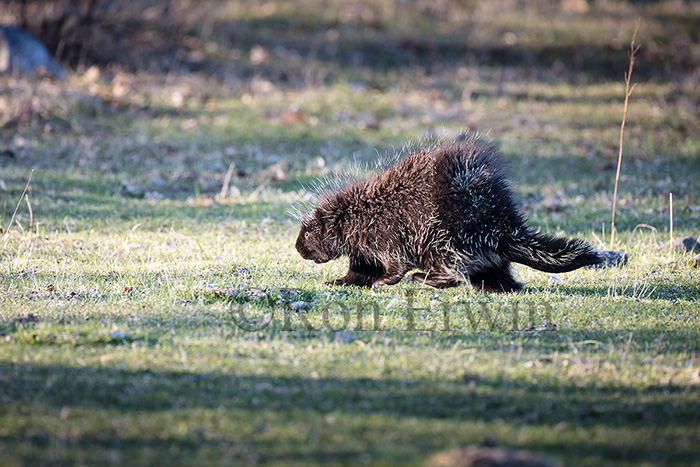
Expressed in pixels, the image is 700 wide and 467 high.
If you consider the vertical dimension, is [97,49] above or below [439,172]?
above

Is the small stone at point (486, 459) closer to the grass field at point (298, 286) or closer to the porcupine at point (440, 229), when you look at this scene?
the grass field at point (298, 286)

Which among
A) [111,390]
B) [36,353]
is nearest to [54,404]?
[111,390]

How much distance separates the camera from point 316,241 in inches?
294

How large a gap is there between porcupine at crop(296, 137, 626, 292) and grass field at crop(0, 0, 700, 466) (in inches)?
12.7

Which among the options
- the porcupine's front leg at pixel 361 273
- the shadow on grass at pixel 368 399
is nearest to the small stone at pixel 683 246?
the porcupine's front leg at pixel 361 273

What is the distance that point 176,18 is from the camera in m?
18.6

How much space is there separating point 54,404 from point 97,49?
1499 cm

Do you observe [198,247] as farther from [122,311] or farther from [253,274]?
[122,311]

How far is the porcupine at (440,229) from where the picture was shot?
670 cm

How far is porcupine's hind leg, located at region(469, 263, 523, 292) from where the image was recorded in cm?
699

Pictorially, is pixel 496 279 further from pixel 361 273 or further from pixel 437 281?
pixel 361 273

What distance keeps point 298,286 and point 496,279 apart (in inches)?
79.1

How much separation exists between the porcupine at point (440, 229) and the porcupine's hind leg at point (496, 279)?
0.01 m

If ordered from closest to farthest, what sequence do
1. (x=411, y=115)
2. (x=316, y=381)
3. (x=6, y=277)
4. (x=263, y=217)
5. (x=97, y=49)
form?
(x=316, y=381) → (x=6, y=277) → (x=263, y=217) → (x=411, y=115) → (x=97, y=49)
